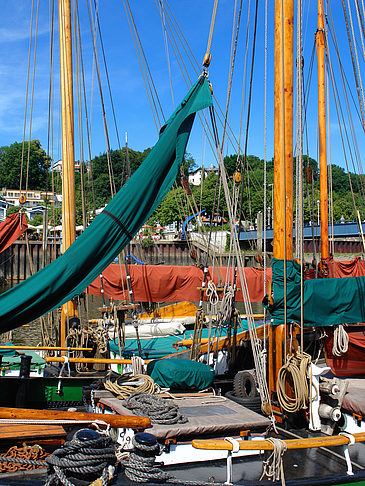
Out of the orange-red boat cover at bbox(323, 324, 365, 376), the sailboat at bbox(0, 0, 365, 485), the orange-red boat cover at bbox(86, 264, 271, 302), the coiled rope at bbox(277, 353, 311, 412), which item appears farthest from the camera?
the orange-red boat cover at bbox(86, 264, 271, 302)

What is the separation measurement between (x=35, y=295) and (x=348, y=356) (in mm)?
5483

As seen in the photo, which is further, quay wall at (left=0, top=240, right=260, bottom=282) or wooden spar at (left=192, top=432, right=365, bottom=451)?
quay wall at (left=0, top=240, right=260, bottom=282)

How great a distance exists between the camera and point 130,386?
23.1 feet

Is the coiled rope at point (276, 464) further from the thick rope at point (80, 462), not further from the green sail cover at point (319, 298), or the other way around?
the green sail cover at point (319, 298)

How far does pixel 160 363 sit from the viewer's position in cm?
752

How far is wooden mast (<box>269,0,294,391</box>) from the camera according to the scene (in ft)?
23.8

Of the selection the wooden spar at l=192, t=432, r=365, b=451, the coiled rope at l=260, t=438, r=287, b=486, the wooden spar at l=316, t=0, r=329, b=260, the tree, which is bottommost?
the coiled rope at l=260, t=438, r=287, b=486

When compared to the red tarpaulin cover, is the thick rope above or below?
below

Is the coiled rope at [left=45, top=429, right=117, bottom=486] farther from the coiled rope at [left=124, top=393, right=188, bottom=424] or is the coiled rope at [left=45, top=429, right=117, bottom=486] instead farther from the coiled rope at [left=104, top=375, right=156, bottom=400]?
the coiled rope at [left=104, top=375, right=156, bottom=400]

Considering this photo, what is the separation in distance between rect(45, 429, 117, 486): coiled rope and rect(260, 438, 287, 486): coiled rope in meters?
1.66

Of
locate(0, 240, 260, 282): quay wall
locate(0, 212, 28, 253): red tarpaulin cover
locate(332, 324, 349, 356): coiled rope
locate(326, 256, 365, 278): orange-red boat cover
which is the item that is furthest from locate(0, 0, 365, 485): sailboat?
locate(0, 240, 260, 282): quay wall

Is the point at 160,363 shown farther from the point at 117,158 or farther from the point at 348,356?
the point at 117,158

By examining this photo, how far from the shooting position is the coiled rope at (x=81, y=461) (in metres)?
4.61

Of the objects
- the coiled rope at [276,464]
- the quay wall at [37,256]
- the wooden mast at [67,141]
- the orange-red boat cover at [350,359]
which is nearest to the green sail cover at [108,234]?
the coiled rope at [276,464]
